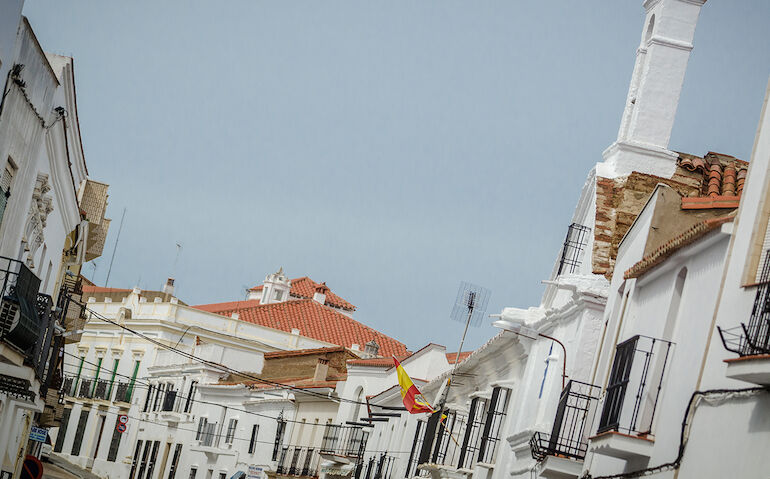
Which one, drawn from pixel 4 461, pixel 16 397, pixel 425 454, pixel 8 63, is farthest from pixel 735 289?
pixel 4 461

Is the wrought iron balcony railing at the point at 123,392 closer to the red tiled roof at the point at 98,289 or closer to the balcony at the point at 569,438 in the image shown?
the red tiled roof at the point at 98,289

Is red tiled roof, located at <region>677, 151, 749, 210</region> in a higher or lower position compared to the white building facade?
higher

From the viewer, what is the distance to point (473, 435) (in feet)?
87.4

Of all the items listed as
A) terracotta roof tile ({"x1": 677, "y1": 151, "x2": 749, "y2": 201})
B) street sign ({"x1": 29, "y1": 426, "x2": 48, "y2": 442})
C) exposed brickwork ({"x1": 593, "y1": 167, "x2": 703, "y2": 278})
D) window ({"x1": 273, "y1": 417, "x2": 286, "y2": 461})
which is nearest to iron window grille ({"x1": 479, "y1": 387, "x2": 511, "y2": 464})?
exposed brickwork ({"x1": 593, "y1": 167, "x2": 703, "y2": 278})

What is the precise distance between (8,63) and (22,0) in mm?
902

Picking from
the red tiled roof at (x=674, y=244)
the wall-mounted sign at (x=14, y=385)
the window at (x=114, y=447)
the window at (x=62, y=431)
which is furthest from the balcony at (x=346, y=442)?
the window at (x=62, y=431)

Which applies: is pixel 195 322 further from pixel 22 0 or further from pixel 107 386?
pixel 22 0

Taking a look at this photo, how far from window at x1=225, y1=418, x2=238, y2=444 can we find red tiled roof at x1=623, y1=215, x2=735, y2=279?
39589mm

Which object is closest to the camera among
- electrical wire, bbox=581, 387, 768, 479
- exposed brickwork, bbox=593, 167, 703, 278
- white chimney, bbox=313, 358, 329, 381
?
electrical wire, bbox=581, 387, 768, 479

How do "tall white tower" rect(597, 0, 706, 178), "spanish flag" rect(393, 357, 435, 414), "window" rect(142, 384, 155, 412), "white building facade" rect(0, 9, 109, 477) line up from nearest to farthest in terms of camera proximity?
"white building facade" rect(0, 9, 109, 477) < "tall white tower" rect(597, 0, 706, 178) < "spanish flag" rect(393, 357, 435, 414) < "window" rect(142, 384, 155, 412)

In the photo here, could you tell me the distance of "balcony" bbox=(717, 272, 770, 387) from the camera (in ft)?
29.6

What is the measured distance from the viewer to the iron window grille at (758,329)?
30.5ft

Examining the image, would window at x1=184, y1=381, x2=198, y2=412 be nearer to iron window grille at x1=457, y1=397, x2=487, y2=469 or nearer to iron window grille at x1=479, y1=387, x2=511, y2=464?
iron window grille at x1=457, y1=397, x2=487, y2=469

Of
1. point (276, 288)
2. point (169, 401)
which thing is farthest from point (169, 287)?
point (169, 401)
